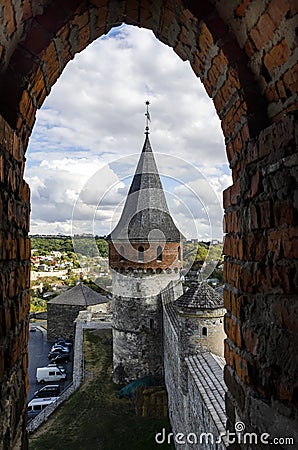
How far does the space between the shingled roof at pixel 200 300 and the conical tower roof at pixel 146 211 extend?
469 cm

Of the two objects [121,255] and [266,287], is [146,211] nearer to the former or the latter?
[121,255]

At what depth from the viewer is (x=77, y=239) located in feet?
67.6

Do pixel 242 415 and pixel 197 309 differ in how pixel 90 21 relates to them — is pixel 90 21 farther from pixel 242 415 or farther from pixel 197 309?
pixel 197 309

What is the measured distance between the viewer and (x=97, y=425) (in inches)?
492

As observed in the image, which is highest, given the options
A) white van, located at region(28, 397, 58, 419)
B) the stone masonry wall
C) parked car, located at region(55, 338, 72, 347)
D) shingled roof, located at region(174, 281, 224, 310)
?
shingled roof, located at region(174, 281, 224, 310)

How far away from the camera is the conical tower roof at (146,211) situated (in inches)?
607

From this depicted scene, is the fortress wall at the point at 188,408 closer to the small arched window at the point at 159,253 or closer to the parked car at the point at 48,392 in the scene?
the small arched window at the point at 159,253

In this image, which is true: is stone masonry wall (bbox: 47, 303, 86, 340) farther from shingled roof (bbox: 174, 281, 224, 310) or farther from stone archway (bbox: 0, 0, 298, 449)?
stone archway (bbox: 0, 0, 298, 449)

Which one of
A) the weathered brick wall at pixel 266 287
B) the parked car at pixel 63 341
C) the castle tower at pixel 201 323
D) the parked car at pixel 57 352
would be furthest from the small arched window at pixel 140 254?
the weathered brick wall at pixel 266 287

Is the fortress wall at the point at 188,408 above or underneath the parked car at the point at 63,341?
above

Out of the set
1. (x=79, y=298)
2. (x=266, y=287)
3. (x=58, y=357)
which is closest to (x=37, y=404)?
(x=58, y=357)

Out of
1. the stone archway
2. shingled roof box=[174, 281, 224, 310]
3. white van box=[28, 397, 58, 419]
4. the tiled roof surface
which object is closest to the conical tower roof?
shingled roof box=[174, 281, 224, 310]

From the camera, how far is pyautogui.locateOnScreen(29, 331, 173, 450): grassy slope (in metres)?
11.4

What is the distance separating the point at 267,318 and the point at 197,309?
28.5 ft
